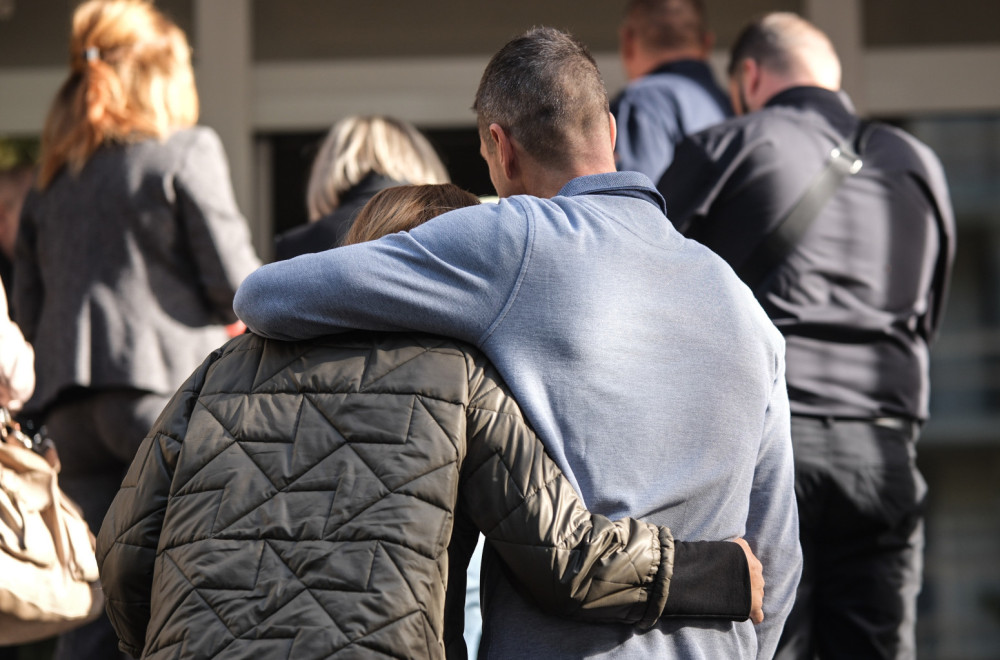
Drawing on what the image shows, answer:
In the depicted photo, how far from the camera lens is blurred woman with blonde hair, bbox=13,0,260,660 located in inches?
142

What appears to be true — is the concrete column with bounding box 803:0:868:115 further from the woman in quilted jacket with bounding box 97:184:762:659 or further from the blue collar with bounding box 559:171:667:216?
the woman in quilted jacket with bounding box 97:184:762:659

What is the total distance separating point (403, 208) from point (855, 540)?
187 cm

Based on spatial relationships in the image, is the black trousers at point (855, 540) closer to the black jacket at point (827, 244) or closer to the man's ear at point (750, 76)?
the black jacket at point (827, 244)

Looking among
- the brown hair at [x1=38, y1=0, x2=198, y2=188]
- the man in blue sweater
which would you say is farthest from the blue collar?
the brown hair at [x1=38, y1=0, x2=198, y2=188]

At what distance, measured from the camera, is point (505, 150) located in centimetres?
215

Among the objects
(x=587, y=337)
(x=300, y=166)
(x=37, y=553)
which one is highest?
(x=587, y=337)

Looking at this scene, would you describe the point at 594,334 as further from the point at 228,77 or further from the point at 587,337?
the point at 228,77

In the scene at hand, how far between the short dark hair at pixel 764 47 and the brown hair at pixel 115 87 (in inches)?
67.2

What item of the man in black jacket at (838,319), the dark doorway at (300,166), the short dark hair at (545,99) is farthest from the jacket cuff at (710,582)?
the dark doorway at (300,166)

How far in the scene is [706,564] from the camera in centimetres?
193

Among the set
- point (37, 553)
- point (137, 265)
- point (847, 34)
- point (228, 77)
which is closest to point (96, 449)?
point (137, 265)

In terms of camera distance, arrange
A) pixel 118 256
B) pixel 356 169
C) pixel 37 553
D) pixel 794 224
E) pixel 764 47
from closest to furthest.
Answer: pixel 37 553 < pixel 794 224 < pixel 118 256 < pixel 764 47 < pixel 356 169

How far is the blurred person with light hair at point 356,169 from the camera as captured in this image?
3879mm

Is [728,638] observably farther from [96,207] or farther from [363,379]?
[96,207]
